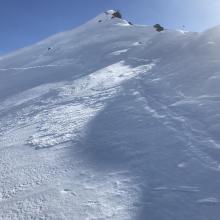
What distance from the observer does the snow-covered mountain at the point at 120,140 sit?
5168 millimetres

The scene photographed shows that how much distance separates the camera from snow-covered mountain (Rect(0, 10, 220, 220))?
517 cm

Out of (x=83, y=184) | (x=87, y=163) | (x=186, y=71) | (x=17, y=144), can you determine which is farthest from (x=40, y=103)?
(x=83, y=184)

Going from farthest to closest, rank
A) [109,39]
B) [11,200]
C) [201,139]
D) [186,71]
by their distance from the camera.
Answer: [109,39]
[186,71]
[201,139]
[11,200]

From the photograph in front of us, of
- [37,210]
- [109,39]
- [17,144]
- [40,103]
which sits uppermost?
[109,39]

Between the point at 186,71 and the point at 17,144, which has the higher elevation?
the point at 186,71

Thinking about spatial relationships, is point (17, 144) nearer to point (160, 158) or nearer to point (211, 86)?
point (160, 158)

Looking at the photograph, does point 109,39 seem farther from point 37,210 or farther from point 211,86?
point 37,210

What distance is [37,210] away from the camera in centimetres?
518

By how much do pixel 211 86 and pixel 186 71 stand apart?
2.05 m

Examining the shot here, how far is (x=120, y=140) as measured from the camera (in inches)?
289

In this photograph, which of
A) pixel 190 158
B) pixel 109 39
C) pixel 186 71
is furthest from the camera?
pixel 109 39

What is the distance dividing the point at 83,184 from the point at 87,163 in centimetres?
77

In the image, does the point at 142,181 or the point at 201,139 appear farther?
the point at 201,139

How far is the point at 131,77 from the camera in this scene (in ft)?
40.5
